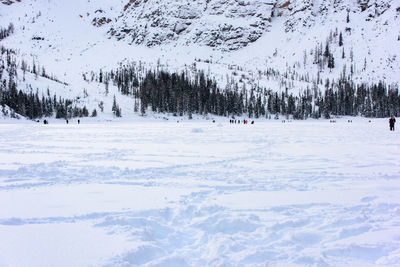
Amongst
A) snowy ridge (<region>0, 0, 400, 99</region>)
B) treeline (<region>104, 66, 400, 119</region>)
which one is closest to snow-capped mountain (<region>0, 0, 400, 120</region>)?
snowy ridge (<region>0, 0, 400, 99</region>)

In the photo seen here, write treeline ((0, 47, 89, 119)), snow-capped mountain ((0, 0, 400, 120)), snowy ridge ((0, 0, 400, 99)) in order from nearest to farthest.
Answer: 1. treeline ((0, 47, 89, 119))
2. snow-capped mountain ((0, 0, 400, 120))
3. snowy ridge ((0, 0, 400, 99))

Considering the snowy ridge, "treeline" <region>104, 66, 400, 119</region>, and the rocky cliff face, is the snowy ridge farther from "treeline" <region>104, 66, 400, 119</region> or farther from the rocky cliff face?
"treeline" <region>104, 66, 400, 119</region>

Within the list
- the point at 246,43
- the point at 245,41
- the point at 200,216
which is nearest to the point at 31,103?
the point at 200,216

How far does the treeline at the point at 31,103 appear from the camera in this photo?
68.2m

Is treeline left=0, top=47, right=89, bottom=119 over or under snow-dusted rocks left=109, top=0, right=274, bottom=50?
under

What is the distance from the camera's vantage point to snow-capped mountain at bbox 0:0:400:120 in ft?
408

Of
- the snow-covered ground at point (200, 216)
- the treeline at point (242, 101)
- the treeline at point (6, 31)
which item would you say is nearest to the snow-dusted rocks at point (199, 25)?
the treeline at point (6, 31)

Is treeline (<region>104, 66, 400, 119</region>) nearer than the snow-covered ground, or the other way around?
the snow-covered ground

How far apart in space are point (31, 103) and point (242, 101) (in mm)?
62777

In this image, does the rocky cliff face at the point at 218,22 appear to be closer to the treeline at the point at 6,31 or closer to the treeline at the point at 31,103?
the treeline at the point at 6,31

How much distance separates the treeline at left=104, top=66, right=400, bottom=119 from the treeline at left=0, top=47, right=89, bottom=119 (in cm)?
1972

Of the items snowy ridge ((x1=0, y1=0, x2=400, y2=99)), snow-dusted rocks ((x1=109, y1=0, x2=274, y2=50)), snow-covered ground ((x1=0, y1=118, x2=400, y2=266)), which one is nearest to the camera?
snow-covered ground ((x1=0, y1=118, x2=400, y2=266))

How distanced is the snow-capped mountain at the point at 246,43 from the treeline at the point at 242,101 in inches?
603

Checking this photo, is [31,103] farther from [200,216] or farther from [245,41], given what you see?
[245,41]
